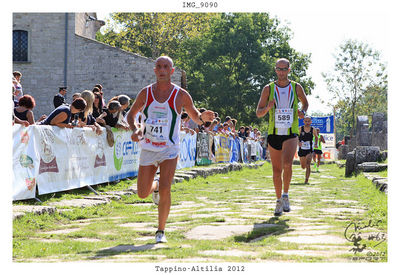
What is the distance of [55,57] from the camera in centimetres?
3125

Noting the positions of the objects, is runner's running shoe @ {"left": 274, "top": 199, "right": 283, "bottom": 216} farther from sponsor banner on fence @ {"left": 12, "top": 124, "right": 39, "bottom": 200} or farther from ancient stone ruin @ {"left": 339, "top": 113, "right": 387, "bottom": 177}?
ancient stone ruin @ {"left": 339, "top": 113, "right": 387, "bottom": 177}

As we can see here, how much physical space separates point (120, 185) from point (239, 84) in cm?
4084

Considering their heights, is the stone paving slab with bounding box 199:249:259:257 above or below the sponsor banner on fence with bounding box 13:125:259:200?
below

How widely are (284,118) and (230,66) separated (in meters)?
44.6

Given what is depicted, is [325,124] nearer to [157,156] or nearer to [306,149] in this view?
[306,149]

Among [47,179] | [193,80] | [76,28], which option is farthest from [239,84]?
[47,179]

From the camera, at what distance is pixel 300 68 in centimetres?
5478

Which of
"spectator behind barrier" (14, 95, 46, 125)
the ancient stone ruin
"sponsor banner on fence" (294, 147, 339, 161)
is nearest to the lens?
"spectator behind barrier" (14, 95, 46, 125)

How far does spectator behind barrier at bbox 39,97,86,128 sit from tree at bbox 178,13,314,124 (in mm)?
40642

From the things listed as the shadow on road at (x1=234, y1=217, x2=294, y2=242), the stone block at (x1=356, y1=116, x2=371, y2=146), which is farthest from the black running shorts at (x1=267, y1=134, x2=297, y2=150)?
the stone block at (x1=356, y1=116, x2=371, y2=146)

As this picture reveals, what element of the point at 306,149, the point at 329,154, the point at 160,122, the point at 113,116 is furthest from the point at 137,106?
the point at 329,154

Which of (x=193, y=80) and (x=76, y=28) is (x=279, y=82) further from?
(x=193, y=80)

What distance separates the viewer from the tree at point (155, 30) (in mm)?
44562

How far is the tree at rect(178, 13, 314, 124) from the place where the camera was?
50.9 metres
